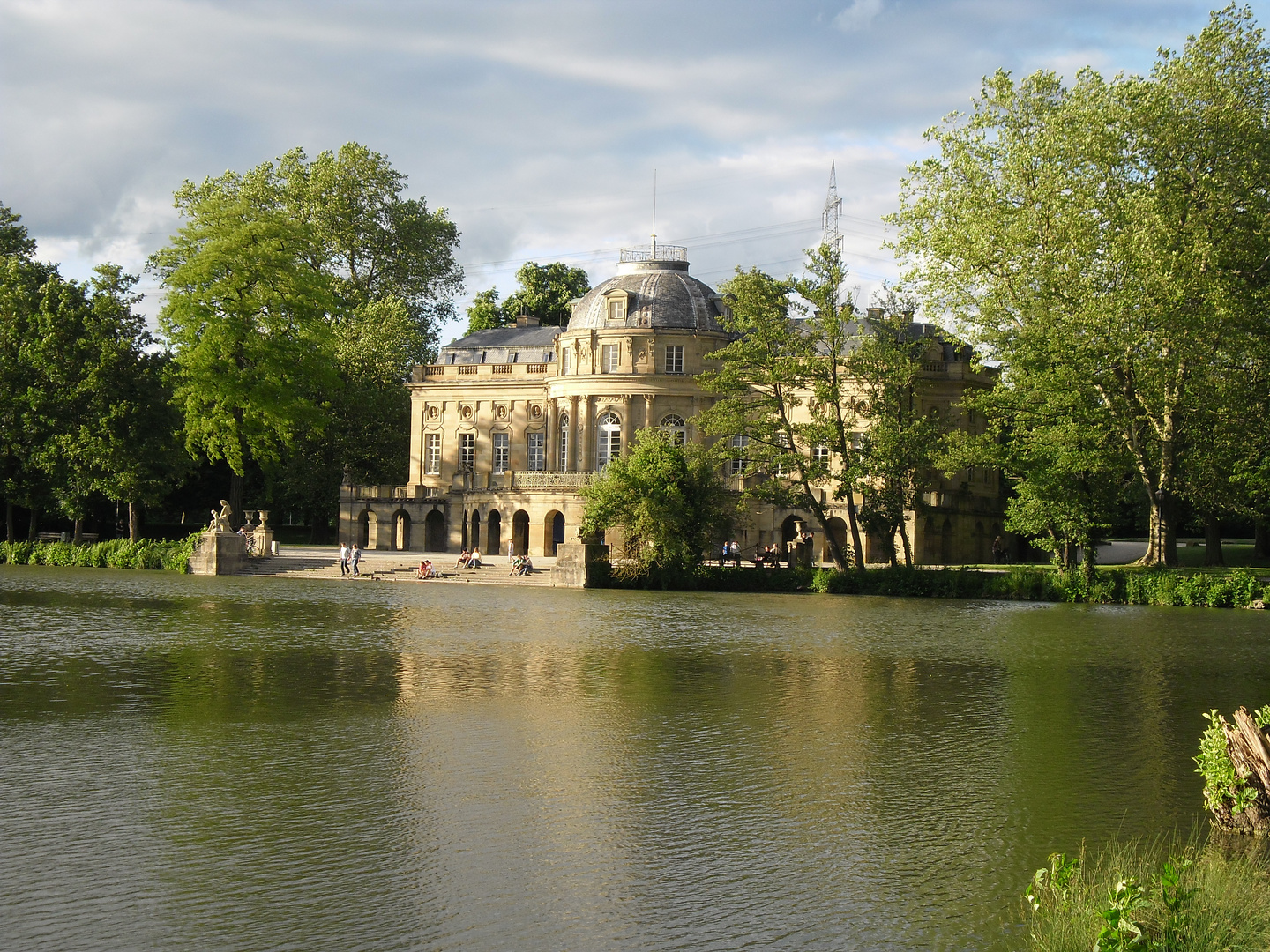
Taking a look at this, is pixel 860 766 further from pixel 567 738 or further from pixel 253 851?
pixel 253 851

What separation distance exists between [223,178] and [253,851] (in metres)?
70.4

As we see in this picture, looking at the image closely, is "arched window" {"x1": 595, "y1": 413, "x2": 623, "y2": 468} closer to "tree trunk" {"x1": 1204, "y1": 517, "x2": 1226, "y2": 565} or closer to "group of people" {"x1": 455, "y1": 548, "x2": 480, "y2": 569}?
"group of people" {"x1": 455, "y1": 548, "x2": 480, "y2": 569}

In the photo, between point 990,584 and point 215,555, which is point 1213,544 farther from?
point 215,555

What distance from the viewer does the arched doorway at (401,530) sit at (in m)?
66.9

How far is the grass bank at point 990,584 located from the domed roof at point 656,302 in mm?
22102

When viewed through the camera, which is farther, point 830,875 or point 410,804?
point 410,804

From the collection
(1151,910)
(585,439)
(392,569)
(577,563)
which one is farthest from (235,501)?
(1151,910)

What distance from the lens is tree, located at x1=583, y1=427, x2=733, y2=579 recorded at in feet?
149

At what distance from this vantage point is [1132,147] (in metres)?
39.8

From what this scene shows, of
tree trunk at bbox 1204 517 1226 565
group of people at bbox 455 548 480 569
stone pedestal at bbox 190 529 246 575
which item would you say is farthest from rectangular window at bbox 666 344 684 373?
tree trunk at bbox 1204 517 1226 565

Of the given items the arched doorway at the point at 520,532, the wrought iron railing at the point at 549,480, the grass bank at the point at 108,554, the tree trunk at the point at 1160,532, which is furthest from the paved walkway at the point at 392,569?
the tree trunk at the point at 1160,532

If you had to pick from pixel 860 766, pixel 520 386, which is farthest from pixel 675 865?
pixel 520 386

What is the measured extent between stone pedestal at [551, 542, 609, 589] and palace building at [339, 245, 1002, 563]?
1392 centimetres

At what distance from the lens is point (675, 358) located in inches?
2591
